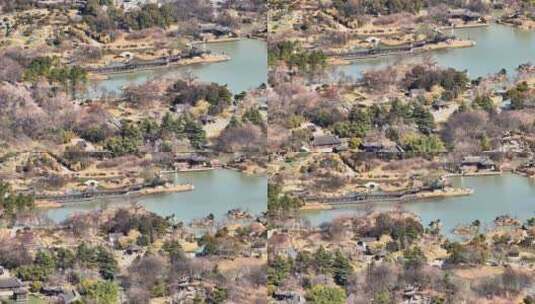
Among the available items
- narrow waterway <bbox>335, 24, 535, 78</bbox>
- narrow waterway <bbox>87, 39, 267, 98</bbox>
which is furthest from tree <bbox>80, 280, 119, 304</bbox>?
narrow waterway <bbox>335, 24, 535, 78</bbox>

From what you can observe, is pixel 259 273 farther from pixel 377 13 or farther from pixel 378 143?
pixel 377 13

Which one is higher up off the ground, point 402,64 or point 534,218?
point 402,64

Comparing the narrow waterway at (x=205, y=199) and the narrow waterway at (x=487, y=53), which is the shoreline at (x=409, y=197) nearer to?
the narrow waterway at (x=205, y=199)

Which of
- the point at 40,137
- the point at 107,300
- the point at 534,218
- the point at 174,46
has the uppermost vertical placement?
the point at 174,46

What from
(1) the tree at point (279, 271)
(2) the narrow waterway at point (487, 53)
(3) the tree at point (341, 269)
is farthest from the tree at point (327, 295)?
(2) the narrow waterway at point (487, 53)

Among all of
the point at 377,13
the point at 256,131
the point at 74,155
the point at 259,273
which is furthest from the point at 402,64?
the point at 74,155

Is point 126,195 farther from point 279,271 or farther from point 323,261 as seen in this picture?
point 323,261
